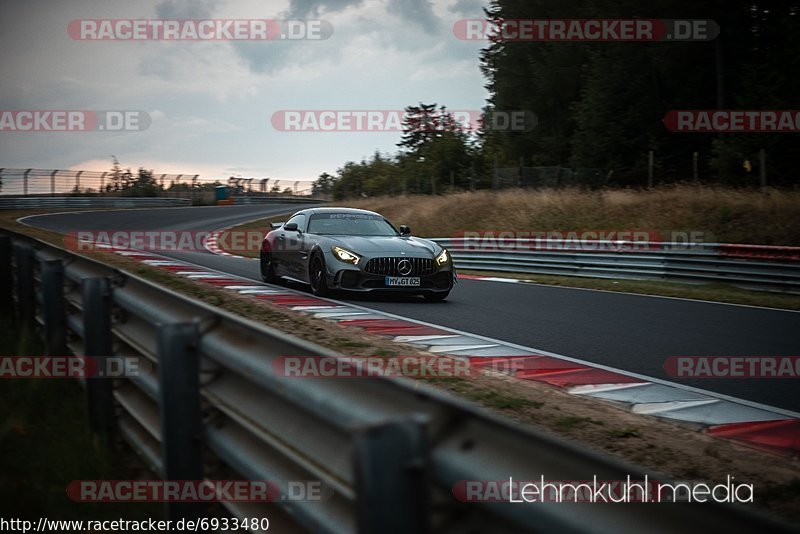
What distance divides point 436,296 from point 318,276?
1801mm

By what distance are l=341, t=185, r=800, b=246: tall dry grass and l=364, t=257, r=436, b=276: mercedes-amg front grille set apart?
11.1 m

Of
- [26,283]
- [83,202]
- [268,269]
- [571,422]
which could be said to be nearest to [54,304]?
[26,283]

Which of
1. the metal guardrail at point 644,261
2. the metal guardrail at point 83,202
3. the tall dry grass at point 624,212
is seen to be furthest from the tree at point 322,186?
the metal guardrail at point 644,261

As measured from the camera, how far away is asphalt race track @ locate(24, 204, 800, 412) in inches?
289

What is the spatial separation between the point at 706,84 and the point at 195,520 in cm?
3956

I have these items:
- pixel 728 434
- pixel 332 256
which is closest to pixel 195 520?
pixel 728 434

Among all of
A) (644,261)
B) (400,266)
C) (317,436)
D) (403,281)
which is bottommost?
(644,261)

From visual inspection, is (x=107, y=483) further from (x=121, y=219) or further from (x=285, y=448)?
(x=121, y=219)

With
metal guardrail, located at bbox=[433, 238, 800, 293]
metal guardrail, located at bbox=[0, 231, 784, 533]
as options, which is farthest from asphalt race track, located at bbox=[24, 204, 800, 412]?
metal guardrail, located at bbox=[0, 231, 784, 533]

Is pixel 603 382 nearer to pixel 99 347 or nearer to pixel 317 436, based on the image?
pixel 99 347

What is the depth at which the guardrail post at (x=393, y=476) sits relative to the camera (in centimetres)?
156

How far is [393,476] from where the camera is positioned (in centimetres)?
157

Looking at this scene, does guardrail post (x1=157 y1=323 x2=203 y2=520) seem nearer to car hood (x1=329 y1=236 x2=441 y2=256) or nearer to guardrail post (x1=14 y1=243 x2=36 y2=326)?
guardrail post (x1=14 y1=243 x2=36 y2=326)

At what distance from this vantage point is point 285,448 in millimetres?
2447
